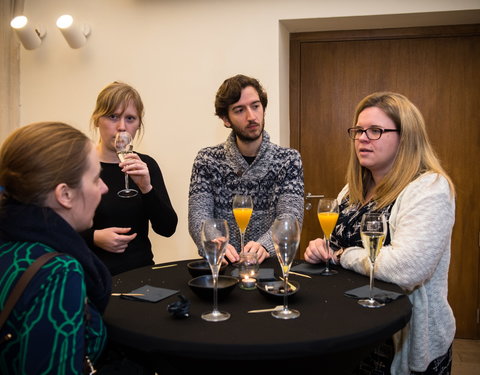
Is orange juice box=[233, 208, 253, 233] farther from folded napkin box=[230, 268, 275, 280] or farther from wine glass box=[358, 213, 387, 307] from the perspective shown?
Result: wine glass box=[358, 213, 387, 307]

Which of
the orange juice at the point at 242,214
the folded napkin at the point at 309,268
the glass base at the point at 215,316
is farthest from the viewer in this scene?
the orange juice at the point at 242,214

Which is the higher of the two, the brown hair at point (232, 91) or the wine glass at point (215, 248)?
the brown hair at point (232, 91)

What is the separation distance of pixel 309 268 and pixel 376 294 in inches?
15.9

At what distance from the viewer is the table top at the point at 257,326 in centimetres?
105

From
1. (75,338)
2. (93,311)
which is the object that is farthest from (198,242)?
(75,338)

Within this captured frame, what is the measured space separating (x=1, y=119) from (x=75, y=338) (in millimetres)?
2829

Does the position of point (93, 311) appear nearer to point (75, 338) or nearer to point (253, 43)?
point (75, 338)

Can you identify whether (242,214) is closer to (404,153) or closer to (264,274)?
(264,274)

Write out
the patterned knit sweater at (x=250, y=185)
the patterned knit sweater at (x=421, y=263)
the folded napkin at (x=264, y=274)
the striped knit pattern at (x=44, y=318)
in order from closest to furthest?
1. the striped knit pattern at (x=44, y=318)
2. the patterned knit sweater at (x=421, y=263)
3. the folded napkin at (x=264, y=274)
4. the patterned knit sweater at (x=250, y=185)

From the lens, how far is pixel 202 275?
5.24 feet

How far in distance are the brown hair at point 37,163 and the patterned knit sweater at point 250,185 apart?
113 cm

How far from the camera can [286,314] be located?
1.24 metres

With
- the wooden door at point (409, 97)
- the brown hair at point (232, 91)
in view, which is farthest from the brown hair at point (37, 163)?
the wooden door at point (409, 97)

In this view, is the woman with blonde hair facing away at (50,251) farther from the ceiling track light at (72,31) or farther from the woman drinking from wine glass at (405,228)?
the ceiling track light at (72,31)
